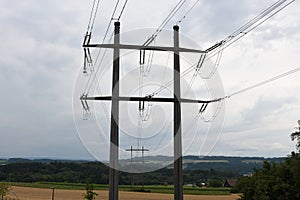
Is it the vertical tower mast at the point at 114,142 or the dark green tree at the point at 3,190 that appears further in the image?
the dark green tree at the point at 3,190

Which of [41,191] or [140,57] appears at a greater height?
[140,57]

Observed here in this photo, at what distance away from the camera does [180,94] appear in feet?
58.0

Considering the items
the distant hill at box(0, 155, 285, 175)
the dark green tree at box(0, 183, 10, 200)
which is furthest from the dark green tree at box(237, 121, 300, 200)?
the dark green tree at box(0, 183, 10, 200)

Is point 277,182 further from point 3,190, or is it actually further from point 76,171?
point 76,171

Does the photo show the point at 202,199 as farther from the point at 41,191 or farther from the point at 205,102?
the point at 205,102

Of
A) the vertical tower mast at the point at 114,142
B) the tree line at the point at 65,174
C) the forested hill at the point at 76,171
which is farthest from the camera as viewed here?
the tree line at the point at 65,174

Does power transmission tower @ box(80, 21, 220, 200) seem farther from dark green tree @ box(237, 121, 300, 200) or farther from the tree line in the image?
the tree line

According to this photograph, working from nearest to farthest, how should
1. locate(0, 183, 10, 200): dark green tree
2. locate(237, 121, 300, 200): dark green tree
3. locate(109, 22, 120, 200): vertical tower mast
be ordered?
locate(109, 22, 120, 200): vertical tower mast, locate(0, 183, 10, 200): dark green tree, locate(237, 121, 300, 200): dark green tree

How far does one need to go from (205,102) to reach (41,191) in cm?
4881

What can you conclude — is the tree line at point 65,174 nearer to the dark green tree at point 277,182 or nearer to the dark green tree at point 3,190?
the dark green tree at point 277,182

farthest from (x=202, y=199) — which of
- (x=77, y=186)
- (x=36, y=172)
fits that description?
(x=36, y=172)

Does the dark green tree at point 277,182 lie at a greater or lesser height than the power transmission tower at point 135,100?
lesser

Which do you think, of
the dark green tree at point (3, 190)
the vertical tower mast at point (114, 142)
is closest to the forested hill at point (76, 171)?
the dark green tree at point (3, 190)

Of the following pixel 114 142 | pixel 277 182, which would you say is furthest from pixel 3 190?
pixel 277 182
